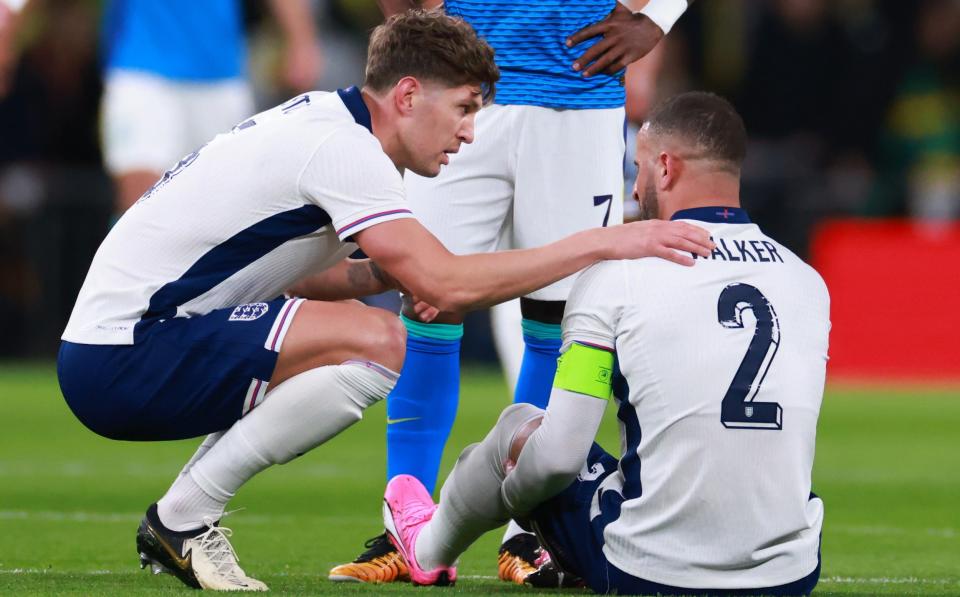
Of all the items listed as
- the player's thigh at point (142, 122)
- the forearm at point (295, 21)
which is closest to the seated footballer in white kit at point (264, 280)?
the player's thigh at point (142, 122)

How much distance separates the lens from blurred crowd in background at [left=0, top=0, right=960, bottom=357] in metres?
12.9

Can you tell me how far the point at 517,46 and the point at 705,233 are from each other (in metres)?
1.52

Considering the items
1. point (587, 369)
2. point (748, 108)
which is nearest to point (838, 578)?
point (587, 369)

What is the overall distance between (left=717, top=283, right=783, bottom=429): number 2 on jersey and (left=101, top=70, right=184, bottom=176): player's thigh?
476cm

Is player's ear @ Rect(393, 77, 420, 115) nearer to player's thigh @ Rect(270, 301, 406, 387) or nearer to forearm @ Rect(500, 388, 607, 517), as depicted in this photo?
player's thigh @ Rect(270, 301, 406, 387)

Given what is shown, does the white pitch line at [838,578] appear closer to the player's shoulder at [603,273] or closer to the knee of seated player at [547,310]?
the knee of seated player at [547,310]

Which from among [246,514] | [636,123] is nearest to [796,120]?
[636,123]

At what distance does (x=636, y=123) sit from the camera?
10.3 metres

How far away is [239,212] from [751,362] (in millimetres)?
1280

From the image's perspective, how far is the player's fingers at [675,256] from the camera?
12.1 ft

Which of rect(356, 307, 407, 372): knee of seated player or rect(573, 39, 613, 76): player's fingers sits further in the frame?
rect(573, 39, 613, 76): player's fingers

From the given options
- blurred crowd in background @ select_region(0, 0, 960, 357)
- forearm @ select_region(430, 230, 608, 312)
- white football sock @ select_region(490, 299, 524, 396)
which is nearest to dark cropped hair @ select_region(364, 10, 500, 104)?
forearm @ select_region(430, 230, 608, 312)

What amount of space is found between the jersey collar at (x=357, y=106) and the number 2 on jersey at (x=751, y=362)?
1054 mm

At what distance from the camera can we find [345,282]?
4789 mm
